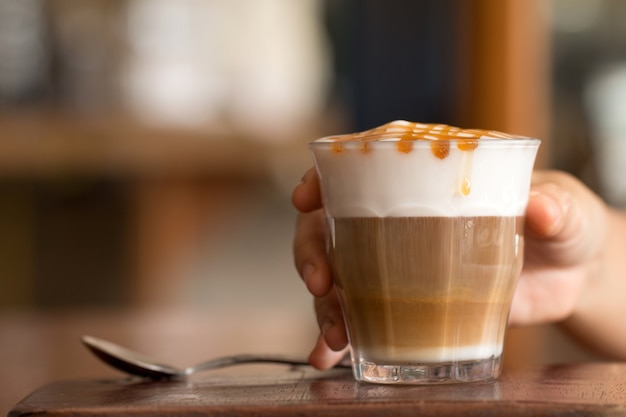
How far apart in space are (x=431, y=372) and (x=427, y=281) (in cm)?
6

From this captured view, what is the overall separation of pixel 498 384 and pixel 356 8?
299 cm

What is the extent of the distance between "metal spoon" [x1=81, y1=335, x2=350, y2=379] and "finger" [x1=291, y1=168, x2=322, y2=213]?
0.16 m

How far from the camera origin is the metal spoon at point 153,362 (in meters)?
0.83

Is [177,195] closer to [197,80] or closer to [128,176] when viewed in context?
[128,176]

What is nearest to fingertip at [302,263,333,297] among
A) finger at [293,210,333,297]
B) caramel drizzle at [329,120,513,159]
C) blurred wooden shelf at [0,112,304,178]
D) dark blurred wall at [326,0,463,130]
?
finger at [293,210,333,297]

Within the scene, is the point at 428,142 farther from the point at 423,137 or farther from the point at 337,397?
the point at 337,397

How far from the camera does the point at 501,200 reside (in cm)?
70

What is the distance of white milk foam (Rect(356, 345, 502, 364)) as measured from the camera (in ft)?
2.33

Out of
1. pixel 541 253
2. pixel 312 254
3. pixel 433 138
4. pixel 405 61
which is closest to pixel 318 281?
pixel 312 254

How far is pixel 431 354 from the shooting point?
71cm

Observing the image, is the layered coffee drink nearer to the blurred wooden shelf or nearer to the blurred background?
the blurred background

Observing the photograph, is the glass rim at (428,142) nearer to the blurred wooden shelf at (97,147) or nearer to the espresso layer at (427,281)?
the espresso layer at (427,281)

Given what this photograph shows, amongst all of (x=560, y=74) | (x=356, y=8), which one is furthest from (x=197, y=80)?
(x=560, y=74)

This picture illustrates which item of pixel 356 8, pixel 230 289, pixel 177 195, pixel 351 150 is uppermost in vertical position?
pixel 356 8
